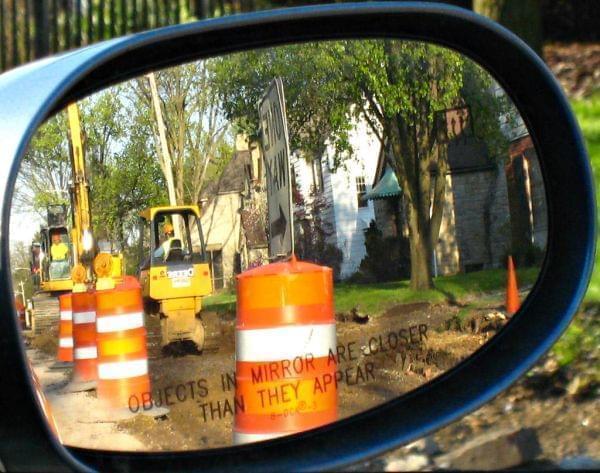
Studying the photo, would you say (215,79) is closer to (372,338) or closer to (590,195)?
(372,338)

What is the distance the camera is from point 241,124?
79.2 inches

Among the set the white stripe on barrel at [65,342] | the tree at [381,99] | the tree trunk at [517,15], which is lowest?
the white stripe on barrel at [65,342]

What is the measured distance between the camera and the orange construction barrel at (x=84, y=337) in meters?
1.90

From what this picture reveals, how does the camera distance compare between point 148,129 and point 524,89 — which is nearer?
point 148,129

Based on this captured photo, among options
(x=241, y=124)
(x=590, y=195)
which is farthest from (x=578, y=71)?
(x=241, y=124)

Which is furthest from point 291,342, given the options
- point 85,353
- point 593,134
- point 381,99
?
point 593,134

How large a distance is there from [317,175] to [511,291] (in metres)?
0.54

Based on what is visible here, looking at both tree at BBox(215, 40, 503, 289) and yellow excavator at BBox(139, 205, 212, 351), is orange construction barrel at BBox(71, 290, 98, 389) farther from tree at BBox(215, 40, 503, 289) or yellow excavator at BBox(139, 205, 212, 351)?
tree at BBox(215, 40, 503, 289)

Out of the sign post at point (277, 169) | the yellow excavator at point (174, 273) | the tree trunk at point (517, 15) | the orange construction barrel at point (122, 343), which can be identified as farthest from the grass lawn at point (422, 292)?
the tree trunk at point (517, 15)

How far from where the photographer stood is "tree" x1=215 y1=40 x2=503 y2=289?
6.66ft

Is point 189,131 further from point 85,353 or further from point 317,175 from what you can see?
point 85,353

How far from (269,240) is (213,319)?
0.17 m

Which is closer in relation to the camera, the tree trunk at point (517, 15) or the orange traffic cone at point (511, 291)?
the orange traffic cone at point (511, 291)

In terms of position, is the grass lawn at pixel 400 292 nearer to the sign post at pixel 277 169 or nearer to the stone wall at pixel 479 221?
the stone wall at pixel 479 221
